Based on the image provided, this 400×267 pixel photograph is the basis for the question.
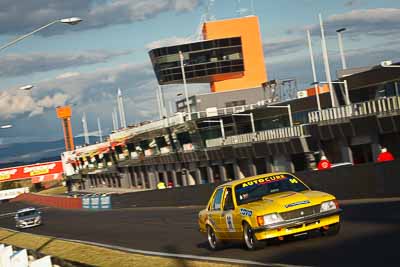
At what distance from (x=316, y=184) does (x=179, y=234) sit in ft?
25.1

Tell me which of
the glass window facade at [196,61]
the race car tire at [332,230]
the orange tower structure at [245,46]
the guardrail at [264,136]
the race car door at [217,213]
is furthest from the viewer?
the orange tower structure at [245,46]

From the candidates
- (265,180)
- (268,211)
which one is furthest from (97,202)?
(268,211)

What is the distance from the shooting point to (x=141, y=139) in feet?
347

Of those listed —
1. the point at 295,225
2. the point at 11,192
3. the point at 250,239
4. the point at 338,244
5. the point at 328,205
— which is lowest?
the point at 11,192

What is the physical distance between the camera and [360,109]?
2035 inches

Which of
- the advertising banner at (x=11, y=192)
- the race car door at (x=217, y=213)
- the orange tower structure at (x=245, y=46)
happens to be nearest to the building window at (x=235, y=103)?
the orange tower structure at (x=245, y=46)

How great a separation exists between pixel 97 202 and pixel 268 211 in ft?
170

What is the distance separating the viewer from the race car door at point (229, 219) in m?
15.1

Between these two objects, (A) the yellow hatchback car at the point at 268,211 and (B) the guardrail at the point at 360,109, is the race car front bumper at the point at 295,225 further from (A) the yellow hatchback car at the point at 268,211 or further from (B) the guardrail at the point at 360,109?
(B) the guardrail at the point at 360,109

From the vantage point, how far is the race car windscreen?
1515cm

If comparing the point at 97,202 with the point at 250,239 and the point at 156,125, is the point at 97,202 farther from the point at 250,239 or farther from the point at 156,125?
the point at 250,239

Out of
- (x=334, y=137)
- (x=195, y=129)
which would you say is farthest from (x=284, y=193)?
(x=195, y=129)

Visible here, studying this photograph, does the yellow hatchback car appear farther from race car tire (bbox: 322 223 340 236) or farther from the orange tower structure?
the orange tower structure

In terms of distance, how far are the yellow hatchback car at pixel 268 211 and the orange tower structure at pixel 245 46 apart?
95.3 meters
